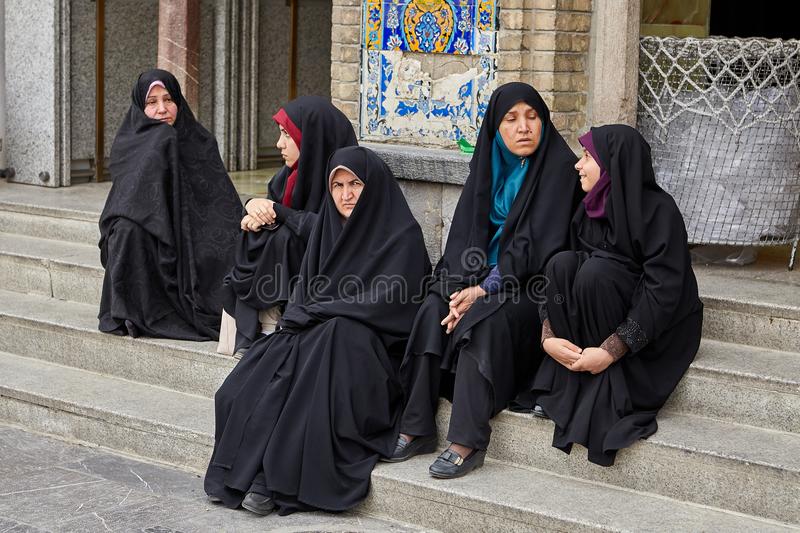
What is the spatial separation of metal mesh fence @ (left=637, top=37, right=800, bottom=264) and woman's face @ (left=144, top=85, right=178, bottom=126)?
2.32 metres

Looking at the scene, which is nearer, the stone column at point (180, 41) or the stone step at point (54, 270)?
the stone step at point (54, 270)

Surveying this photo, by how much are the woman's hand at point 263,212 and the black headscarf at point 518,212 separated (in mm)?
833

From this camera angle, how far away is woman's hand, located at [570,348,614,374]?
4.55 metres

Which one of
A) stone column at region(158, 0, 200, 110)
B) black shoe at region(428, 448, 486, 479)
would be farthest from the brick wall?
black shoe at region(428, 448, 486, 479)

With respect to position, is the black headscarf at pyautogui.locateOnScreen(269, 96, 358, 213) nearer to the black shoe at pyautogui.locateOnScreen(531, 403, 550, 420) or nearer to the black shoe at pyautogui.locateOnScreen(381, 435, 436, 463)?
the black shoe at pyautogui.locateOnScreen(381, 435, 436, 463)

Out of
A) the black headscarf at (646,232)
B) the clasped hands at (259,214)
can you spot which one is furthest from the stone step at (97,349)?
the black headscarf at (646,232)

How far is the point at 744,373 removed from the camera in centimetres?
470

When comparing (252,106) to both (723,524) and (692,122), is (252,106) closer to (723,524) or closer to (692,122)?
(692,122)

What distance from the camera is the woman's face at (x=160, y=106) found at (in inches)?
242

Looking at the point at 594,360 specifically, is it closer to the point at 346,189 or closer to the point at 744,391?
the point at 744,391

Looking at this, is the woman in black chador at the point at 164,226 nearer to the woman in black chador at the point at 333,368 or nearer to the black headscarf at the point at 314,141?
the black headscarf at the point at 314,141

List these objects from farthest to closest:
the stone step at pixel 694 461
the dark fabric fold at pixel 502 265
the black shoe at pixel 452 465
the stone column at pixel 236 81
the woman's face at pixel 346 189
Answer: the stone column at pixel 236 81
the woman's face at pixel 346 189
the dark fabric fold at pixel 502 265
the black shoe at pixel 452 465
the stone step at pixel 694 461

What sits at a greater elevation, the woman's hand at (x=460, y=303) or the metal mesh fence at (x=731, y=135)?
the metal mesh fence at (x=731, y=135)

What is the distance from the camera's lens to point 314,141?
A: 215 inches
